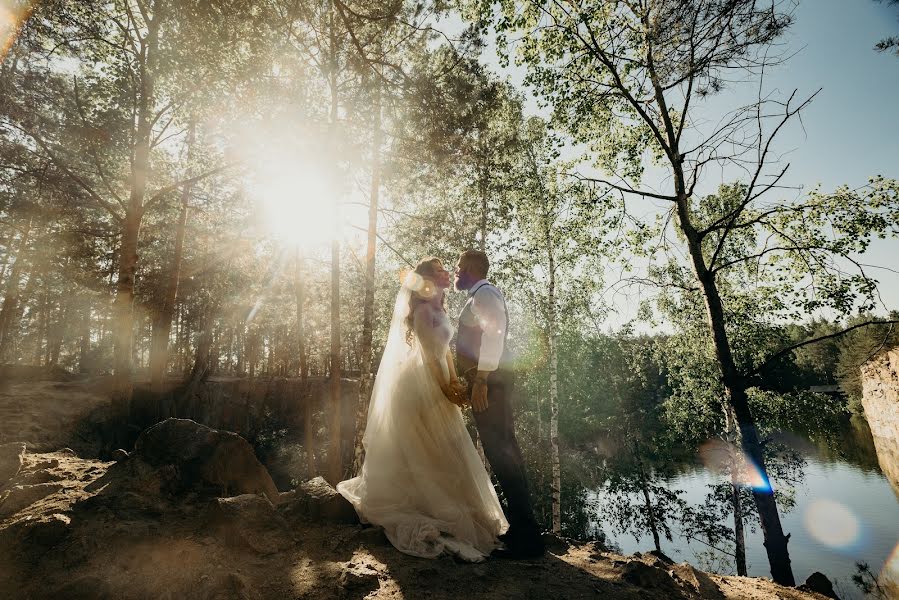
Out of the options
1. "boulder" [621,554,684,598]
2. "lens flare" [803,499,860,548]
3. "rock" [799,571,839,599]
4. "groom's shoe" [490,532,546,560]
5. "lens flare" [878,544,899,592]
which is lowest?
"lens flare" [803,499,860,548]

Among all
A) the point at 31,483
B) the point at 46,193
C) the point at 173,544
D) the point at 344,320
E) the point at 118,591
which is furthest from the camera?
the point at 344,320

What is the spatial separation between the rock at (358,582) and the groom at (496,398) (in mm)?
1125

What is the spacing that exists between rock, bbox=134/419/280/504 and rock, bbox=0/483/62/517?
538 mm

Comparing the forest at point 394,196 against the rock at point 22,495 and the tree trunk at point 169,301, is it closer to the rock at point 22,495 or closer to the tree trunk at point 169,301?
the tree trunk at point 169,301

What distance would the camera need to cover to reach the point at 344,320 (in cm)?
2052

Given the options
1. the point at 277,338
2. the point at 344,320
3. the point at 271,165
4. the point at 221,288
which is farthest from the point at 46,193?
the point at 277,338

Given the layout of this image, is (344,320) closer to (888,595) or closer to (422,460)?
(422,460)

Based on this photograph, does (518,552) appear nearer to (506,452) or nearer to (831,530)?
(506,452)

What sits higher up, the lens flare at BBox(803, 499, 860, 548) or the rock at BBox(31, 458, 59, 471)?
the rock at BBox(31, 458, 59, 471)

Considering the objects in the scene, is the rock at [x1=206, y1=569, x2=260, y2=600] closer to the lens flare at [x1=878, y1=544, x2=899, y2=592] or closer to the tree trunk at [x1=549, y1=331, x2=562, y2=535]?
the tree trunk at [x1=549, y1=331, x2=562, y2=535]

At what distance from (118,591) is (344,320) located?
18.9 metres

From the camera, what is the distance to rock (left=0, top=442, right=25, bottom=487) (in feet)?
10.3

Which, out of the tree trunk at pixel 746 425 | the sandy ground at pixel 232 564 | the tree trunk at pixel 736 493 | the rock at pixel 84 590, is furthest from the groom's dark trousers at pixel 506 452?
the tree trunk at pixel 736 493

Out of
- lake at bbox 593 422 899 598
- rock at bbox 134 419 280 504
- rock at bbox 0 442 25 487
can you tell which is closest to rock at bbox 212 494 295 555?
rock at bbox 134 419 280 504
